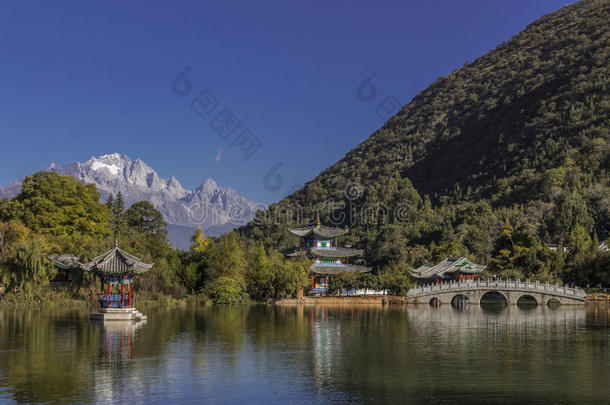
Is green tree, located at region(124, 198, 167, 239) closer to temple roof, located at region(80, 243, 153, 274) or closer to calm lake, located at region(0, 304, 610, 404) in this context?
temple roof, located at region(80, 243, 153, 274)

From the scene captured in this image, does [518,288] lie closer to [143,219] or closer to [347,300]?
[347,300]

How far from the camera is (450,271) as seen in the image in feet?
215

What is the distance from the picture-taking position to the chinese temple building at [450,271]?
65000mm

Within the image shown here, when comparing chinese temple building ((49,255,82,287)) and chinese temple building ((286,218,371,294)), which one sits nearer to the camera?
chinese temple building ((49,255,82,287))

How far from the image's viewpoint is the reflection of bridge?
55000 mm

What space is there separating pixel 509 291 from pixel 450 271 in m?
10.2

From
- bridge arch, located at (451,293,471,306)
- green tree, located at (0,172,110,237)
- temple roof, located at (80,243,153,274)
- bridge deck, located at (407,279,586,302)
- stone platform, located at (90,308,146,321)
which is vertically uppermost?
green tree, located at (0,172,110,237)

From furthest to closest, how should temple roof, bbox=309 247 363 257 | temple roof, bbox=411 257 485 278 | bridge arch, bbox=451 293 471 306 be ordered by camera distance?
temple roof, bbox=309 247 363 257 < temple roof, bbox=411 257 485 278 < bridge arch, bbox=451 293 471 306

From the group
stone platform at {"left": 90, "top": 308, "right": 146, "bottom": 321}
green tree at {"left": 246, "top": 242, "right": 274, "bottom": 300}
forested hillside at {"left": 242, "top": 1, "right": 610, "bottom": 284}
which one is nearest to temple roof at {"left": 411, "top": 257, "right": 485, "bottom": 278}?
forested hillside at {"left": 242, "top": 1, "right": 610, "bottom": 284}

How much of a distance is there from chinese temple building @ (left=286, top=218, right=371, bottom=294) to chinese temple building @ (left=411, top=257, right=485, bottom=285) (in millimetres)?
6278

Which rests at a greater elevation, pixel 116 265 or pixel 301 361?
pixel 116 265

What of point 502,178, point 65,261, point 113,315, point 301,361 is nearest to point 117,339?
point 113,315

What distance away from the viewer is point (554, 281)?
62.0 metres

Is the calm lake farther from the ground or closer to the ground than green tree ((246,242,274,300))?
closer to the ground
